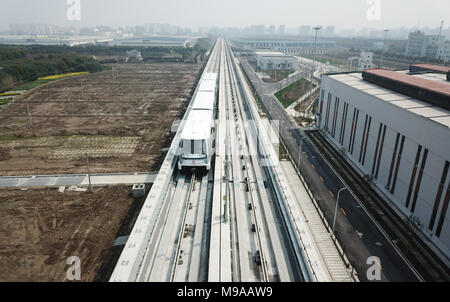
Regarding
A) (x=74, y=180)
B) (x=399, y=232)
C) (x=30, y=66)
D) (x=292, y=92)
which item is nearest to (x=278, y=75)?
(x=292, y=92)

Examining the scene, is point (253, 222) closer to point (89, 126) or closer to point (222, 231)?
point (222, 231)

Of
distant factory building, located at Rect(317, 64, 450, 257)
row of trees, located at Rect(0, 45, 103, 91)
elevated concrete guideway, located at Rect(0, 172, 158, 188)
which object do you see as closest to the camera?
distant factory building, located at Rect(317, 64, 450, 257)

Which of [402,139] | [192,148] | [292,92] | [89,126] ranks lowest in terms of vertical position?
[89,126]

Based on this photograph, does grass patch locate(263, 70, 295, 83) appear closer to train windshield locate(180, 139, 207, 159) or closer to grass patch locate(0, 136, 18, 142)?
train windshield locate(180, 139, 207, 159)

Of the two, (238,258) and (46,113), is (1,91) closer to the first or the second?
(46,113)

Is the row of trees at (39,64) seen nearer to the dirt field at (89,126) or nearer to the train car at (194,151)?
the dirt field at (89,126)

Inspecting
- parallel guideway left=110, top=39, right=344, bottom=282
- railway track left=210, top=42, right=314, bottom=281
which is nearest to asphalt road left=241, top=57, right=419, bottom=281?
parallel guideway left=110, top=39, right=344, bottom=282
